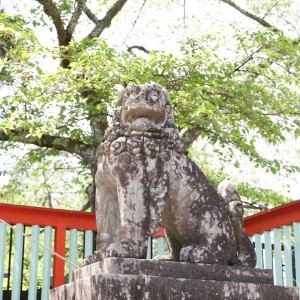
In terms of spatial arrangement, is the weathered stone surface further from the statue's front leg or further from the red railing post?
the red railing post

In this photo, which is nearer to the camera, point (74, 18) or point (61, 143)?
point (61, 143)

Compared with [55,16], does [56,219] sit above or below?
below

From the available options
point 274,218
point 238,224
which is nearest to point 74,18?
point 274,218

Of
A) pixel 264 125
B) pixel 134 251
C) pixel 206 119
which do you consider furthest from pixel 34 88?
pixel 134 251

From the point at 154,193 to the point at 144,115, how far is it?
496 mm

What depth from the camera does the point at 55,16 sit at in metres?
7.96

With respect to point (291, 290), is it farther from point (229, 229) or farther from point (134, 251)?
point (134, 251)

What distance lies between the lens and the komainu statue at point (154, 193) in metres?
2.65

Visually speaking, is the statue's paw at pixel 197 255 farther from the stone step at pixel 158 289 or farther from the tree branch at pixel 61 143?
the tree branch at pixel 61 143

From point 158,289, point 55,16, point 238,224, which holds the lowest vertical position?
point 158,289

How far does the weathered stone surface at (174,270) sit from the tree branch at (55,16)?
19.7 ft

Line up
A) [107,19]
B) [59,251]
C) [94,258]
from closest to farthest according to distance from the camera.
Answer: [94,258]
[59,251]
[107,19]

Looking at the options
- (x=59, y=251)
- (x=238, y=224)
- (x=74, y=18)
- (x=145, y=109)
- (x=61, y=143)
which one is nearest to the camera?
(x=145, y=109)

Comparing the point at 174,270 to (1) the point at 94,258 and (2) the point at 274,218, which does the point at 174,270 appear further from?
(2) the point at 274,218
